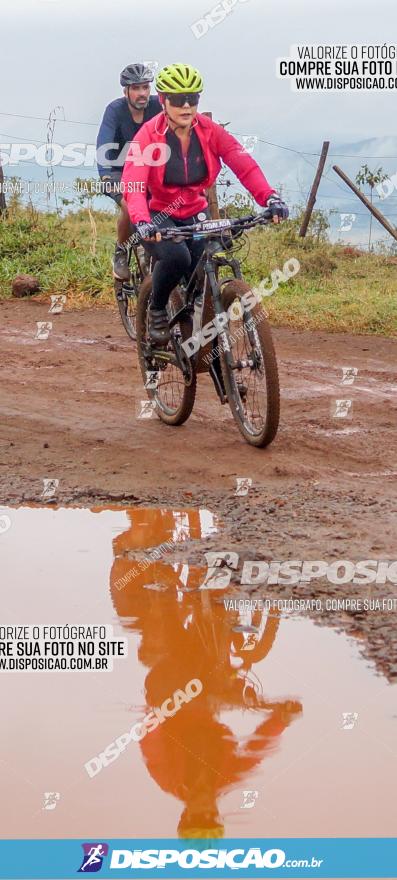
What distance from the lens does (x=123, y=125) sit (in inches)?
376

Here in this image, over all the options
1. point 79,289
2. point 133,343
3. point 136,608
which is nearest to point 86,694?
point 136,608

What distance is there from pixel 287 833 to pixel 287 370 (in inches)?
256

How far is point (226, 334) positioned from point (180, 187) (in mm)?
962

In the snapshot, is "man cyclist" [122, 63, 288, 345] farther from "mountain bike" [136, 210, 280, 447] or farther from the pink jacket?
"mountain bike" [136, 210, 280, 447]

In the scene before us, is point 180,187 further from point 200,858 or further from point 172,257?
point 200,858

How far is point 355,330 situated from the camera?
37.4 feet

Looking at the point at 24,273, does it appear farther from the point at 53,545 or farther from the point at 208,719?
the point at 208,719

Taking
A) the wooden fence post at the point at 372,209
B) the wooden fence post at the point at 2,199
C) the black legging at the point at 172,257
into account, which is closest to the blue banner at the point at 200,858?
the black legging at the point at 172,257

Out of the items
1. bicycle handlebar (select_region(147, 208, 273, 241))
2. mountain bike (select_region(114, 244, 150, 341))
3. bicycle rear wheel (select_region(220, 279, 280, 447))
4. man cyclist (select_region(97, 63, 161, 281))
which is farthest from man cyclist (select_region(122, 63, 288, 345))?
man cyclist (select_region(97, 63, 161, 281))

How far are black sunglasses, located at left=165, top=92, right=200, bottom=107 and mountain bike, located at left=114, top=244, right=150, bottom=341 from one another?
245 cm

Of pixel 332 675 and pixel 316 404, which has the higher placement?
pixel 316 404

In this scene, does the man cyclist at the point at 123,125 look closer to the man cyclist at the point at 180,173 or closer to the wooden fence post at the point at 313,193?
the man cyclist at the point at 180,173

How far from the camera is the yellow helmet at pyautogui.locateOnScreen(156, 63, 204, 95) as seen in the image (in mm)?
6699

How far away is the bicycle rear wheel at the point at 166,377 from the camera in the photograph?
7.44 metres
